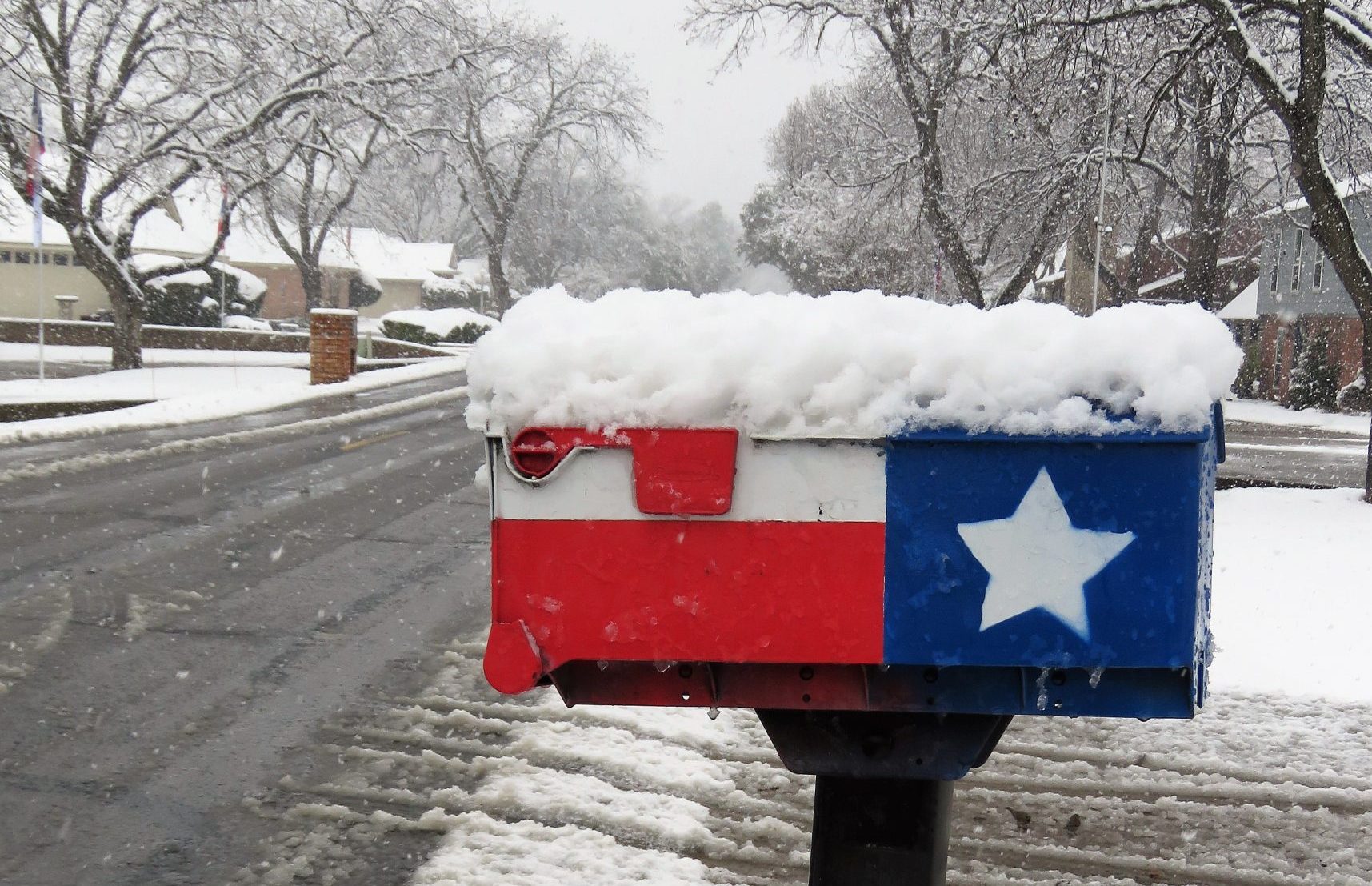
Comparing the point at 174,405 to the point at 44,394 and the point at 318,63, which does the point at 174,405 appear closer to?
the point at 44,394

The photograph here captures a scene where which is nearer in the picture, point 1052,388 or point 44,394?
point 1052,388

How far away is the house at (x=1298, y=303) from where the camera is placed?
31703 millimetres

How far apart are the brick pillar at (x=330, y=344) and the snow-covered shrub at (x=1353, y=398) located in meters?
23.4

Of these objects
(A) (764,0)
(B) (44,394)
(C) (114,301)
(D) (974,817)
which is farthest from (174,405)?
(D) (974,817)

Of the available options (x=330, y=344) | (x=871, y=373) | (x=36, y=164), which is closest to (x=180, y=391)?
(x=330, y=344)

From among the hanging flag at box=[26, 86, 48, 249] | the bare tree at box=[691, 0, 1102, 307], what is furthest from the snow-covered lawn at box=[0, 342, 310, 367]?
the bare tree at box=[691, 0, 1102, 307]

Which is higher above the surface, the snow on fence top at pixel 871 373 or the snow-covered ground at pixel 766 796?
the snow on fence top at pixel 871 373

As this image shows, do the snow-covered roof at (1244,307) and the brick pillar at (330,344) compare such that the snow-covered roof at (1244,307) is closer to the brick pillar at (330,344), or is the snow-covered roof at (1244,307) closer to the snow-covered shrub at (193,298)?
the brick pillar at (330,344)

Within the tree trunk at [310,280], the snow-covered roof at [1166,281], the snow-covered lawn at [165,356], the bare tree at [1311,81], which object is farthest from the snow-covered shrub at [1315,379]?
the tree trunk at [310,280]

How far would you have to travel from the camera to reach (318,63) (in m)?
24.0

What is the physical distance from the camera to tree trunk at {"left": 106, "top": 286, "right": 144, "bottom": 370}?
79.9ft

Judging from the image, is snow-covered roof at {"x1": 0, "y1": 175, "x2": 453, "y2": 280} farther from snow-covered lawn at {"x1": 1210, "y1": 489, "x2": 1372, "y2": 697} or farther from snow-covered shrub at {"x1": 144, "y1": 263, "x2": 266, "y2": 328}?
snow-covered lawn at {"x1": 1210, "y1": 489, "x2": 1372, "y2": 697}

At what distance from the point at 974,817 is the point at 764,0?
22464 millimetres

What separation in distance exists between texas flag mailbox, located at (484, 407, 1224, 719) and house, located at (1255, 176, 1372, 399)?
30.6 metres
